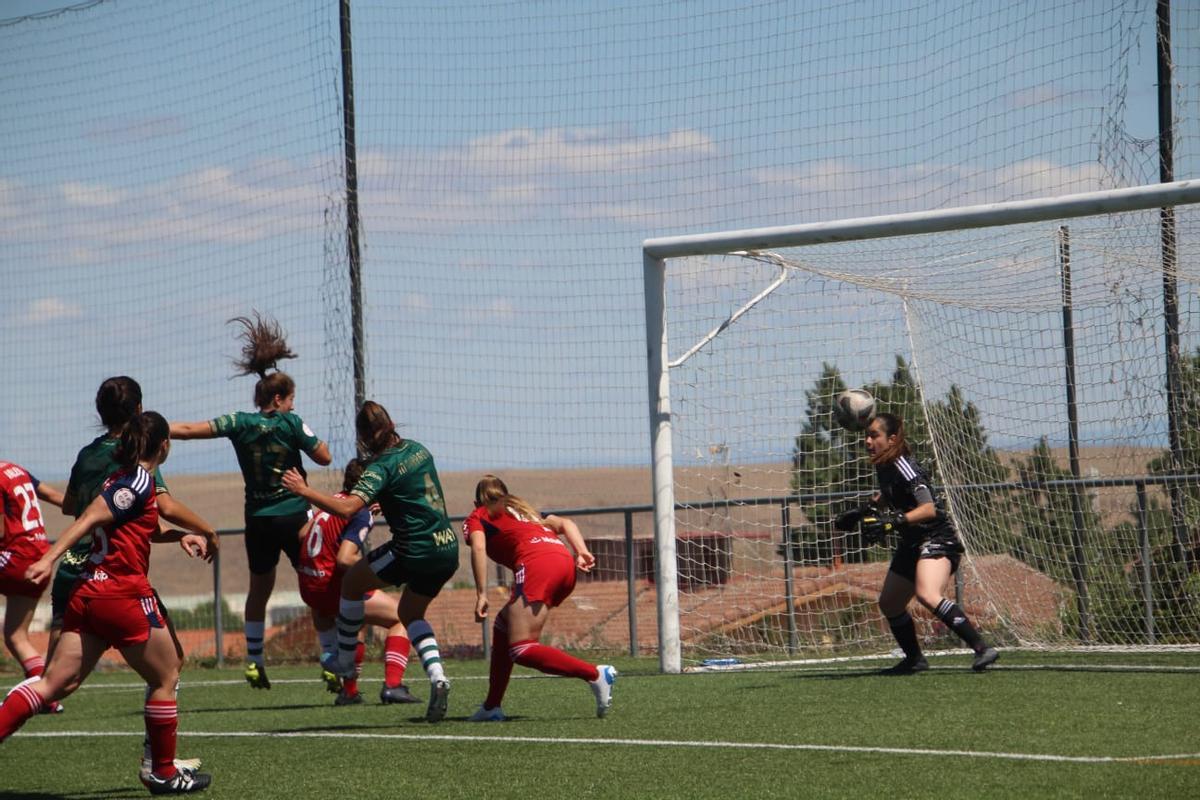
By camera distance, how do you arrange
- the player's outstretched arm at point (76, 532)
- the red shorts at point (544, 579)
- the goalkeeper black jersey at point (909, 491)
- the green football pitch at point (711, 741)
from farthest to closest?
1. the goalkeeper black jersey at point (909, 491)
2. the red shorts at point (544, 579)
3. the player's outstretched arm at point (76, 532)
4. the green football pitch at point (711, 741)

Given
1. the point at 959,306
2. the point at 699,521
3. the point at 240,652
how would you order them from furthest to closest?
the point at 240,652, the point at 699,521, the point at 959,306

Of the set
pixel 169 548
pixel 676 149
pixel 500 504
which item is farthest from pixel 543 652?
pixel 169 548

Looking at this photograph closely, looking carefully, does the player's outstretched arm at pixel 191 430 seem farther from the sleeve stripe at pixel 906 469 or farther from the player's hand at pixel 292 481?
the sleeve stripe at pixel 906 469

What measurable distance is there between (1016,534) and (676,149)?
16.4ft

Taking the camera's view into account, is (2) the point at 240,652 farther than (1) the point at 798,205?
Yes

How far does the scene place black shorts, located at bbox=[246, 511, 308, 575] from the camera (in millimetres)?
9914

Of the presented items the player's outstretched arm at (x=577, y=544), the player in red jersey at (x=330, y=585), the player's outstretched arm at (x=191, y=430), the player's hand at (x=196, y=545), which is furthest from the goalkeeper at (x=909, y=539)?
the player's hand at (x=196, y=545)

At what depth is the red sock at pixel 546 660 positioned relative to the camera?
781 cm

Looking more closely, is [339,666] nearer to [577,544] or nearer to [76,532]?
[577,544]

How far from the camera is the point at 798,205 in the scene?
1317 cm

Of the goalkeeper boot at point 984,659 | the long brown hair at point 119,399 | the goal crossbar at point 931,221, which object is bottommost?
the goalkeeper boot at point 984,659

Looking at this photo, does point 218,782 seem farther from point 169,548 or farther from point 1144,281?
point 169,548

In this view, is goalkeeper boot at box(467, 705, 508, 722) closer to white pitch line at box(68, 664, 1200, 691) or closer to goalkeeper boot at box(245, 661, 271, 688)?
goalkeeper boot at box(245, 661, 271, 688)

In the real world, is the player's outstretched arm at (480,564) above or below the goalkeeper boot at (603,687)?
above
